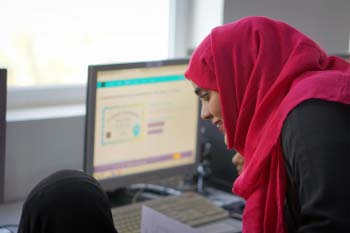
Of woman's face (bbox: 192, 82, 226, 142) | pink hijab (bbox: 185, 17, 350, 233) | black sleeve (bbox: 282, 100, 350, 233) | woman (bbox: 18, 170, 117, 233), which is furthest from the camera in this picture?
woman's face (bbox: 192, 82, 226, 142)

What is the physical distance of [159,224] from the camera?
187 centimetres

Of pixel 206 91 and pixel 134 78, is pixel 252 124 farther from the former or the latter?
pixel 134 78

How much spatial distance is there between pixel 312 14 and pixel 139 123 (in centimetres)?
113

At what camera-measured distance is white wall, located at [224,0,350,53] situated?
2.77m

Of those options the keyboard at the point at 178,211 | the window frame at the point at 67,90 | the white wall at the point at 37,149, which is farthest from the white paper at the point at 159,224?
the window frame at the point at 67,90

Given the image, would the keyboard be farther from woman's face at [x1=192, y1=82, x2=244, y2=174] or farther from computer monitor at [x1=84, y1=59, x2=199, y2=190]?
woman's face at [x1=192, y1=82, x2=244, y2=174]

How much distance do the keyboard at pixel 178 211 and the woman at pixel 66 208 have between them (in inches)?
33.3

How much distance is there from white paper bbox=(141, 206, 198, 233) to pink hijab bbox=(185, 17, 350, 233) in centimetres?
22

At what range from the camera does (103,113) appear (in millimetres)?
2160

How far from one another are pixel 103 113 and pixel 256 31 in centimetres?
69

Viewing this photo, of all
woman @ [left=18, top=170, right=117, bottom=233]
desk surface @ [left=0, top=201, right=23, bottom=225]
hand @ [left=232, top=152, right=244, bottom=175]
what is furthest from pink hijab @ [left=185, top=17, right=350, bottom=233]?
desk surface @ [left=0, top=201, right=23, bottom=225]

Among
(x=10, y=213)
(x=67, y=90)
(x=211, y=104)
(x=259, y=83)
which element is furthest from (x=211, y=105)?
(x=67, y=90)

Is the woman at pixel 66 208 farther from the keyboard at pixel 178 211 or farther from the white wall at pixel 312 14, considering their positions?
the white wall at pixel 312 14

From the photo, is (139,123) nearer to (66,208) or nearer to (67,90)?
(67,90)
